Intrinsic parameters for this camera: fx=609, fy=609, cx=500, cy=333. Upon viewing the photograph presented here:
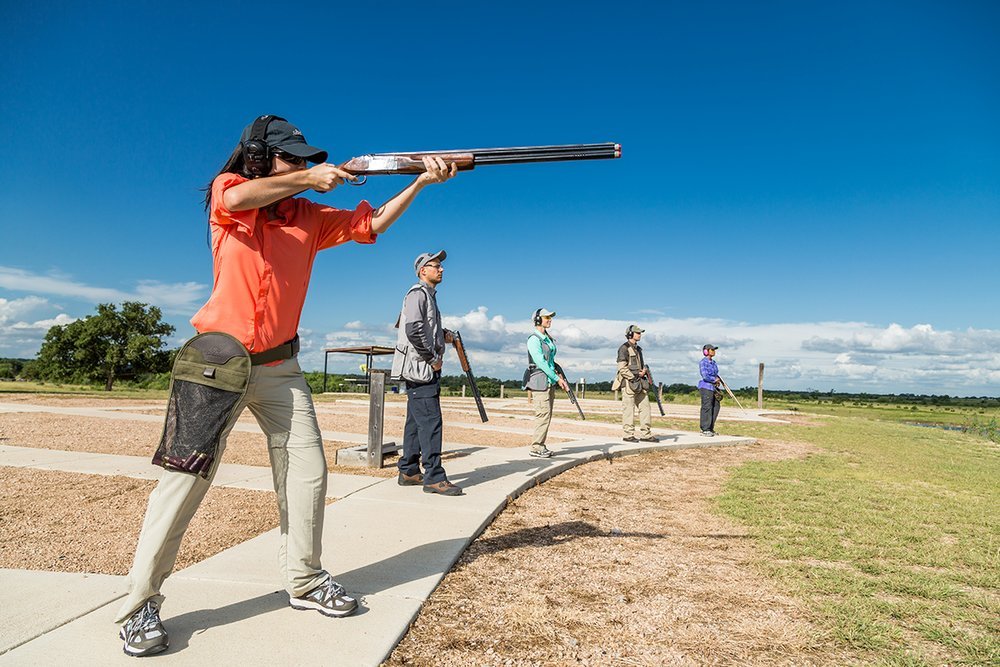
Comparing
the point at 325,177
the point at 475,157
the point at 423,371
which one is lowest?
the point at 423,371

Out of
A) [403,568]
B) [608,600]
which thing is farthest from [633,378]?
[403,568]

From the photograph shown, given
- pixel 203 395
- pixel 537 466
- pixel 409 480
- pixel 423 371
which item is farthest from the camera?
pixel 537 466

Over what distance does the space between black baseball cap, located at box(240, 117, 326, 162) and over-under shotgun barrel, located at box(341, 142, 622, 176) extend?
0.99 feet

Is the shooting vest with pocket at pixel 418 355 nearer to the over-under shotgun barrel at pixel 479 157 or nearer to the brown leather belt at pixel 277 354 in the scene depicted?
the over-under shotgun barrel at pixel 479 157

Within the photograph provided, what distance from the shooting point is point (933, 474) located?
9.23 metres

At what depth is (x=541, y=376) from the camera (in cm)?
848

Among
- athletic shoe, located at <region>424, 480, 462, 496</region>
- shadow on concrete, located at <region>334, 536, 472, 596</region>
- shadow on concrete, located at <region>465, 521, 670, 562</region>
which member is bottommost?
shadow on concrete, located at <region>465, 521, 670, 562</region>

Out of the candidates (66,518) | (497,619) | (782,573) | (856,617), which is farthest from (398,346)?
(856,617)

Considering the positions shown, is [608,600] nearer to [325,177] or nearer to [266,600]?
[266,600]

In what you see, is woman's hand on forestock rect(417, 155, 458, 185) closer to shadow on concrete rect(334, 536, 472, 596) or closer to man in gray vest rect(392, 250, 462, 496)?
shadow on concrete rect(334, 536, 472, 596)

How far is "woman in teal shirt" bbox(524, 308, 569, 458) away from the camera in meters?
8.33

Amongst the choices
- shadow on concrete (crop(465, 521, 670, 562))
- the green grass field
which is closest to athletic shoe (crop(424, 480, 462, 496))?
shadow on concrete (crop(465, 521, 670, 562))

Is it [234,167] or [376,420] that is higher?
Result: [234,167]

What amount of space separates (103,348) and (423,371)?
148 ft
